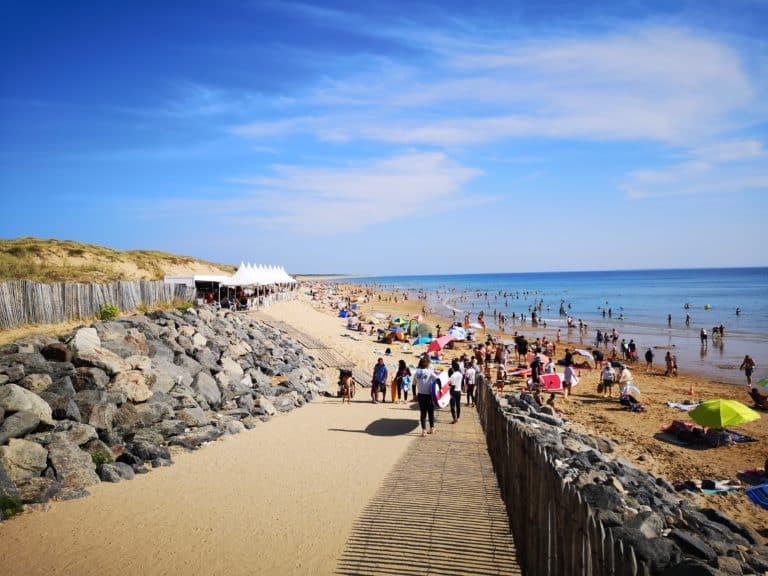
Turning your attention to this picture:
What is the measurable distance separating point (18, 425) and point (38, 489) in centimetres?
130

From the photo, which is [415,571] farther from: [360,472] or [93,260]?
[93,260]

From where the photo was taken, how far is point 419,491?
24.6 ft

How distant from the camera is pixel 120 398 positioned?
9.91 metres

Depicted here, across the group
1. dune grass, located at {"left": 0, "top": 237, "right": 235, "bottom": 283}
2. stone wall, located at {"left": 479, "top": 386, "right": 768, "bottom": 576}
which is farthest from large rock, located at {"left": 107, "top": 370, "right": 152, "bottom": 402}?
dune grass, located at {"left": 0, "top": 237, "right": 235, "bottom": 283}

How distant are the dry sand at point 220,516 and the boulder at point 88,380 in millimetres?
2350

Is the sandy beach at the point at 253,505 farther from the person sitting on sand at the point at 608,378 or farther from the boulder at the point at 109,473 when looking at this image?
the person sitting on sand at the point at 608,378

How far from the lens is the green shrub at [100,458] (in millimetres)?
8242

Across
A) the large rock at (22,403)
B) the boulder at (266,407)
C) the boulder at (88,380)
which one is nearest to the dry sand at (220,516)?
the large rock at (22,403)

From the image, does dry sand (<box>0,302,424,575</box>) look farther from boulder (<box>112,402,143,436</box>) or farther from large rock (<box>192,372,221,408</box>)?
large rock (<box>192,372,221,408</box>)

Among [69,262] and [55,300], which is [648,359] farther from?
[69,262]

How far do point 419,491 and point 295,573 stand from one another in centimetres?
254

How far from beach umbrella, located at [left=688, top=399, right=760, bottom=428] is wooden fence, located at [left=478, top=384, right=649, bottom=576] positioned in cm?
847

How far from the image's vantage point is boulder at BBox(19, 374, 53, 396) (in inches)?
363

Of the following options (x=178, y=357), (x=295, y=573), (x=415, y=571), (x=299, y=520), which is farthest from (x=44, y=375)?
(x=415, y=571)
